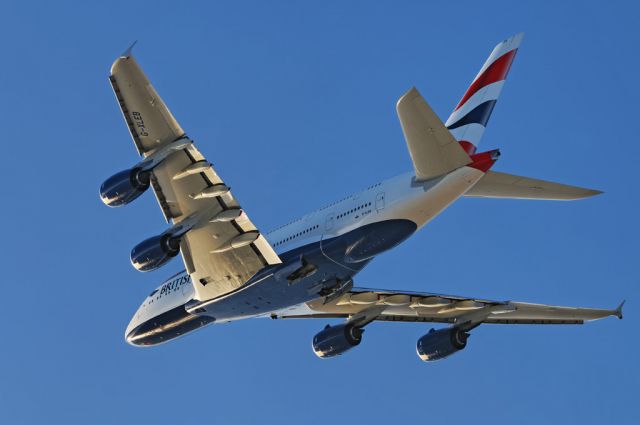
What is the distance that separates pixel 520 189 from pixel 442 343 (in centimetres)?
1223

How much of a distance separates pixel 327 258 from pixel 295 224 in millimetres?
2699

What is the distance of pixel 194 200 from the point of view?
37.5m

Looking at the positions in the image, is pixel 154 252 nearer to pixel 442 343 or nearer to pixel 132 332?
pixel 132 332

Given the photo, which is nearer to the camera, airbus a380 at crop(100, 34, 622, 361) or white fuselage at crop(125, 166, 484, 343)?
airbus a380 at crop(100, 34, 622, 361)

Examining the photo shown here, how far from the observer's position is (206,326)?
146ft

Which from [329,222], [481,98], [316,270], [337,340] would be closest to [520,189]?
[481,98]

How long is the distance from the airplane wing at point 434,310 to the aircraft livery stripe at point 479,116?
8.89 metres

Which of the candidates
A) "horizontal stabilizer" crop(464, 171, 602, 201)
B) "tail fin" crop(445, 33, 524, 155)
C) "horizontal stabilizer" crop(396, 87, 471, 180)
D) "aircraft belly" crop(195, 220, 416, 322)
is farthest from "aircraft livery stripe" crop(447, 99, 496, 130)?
"aircraft belly" crop(195, 220, 416, 322)

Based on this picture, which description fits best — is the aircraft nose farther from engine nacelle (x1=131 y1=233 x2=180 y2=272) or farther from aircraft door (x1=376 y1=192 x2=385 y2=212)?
aircraft door (x1=376 y1=192 x2=385 y2=212)

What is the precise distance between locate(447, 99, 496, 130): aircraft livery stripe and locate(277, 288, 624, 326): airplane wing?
8885 millimetres

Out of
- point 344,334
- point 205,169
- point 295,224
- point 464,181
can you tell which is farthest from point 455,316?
point 205,169

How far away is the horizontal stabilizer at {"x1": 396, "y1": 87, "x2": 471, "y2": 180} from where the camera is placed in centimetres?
3319

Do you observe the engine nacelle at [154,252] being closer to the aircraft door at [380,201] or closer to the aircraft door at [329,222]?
the aircraft door at [329,222]

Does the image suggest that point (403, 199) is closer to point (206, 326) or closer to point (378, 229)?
point (378, 229)
